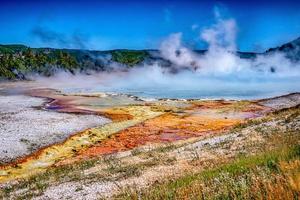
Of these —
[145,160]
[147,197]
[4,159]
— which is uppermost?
[147,197]

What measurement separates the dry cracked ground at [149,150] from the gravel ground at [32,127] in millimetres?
113

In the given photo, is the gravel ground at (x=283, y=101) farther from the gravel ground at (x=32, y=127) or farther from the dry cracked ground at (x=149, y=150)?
the gravel ground at (x=32, y=127)

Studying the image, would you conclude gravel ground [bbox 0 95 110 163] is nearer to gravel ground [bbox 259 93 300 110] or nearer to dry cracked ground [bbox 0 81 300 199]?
dry cracked ground [bbox 0 81 300 199]

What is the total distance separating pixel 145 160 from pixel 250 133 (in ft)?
26.7

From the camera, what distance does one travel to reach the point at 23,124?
60594mm

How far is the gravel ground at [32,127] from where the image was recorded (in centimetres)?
4687

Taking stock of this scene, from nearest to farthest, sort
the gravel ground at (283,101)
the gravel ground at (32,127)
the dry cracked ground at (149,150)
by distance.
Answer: the dry cracked ground at (149,150)
the gravel ground at (32,127)
the gravel ground at (283,101)

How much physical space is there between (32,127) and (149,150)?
25.8 m

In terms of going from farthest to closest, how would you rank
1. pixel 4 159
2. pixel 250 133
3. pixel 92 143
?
1. pixel 92 143
2. pixel 4 159
3. pixel 250 133

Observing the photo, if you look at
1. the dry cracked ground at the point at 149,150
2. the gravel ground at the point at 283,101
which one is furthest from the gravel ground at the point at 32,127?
the gravel ground at the point at 283,101

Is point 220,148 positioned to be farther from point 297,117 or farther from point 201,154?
point 297,117

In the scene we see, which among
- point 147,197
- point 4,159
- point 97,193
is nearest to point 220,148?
point 97,193

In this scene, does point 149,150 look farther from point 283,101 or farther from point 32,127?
point 283,101

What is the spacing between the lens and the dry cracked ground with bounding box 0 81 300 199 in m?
13.0
